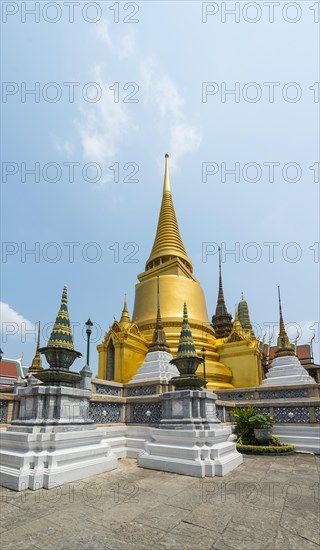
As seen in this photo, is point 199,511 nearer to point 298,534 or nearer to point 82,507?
point 298,534

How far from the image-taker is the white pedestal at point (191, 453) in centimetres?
666

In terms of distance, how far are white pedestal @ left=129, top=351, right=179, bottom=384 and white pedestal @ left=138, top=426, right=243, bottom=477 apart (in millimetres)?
6407

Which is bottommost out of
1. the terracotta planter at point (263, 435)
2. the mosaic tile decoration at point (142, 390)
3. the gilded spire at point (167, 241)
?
the terracotta planter at point (263, 435)

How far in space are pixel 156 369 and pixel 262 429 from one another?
5688 millimetres

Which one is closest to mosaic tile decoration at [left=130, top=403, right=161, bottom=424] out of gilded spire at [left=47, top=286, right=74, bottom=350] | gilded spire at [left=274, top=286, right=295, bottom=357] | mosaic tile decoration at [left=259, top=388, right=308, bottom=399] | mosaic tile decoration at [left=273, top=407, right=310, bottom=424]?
gilded spire at [left=47, top=286, right=74, bottom=350]

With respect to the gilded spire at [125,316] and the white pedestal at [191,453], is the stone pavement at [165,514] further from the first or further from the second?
the gilded spire at [125,316]

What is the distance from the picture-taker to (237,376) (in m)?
20.6

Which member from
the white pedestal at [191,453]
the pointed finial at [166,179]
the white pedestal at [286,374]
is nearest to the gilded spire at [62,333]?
the white pedestal at [191,453]

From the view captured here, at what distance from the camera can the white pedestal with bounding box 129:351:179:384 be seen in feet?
47.2

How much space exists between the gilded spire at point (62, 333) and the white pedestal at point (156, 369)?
7169mm

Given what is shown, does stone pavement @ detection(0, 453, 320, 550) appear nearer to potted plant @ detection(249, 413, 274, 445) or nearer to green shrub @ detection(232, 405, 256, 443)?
potted plant @ detection(249, 413, 274, 445)

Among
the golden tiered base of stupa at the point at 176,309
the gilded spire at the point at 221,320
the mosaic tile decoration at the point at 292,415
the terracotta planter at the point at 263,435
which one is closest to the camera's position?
the terracotta planter at the point at 263,435

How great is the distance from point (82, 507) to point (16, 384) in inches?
658

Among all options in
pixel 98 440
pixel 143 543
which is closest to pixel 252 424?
pixel 98 440
